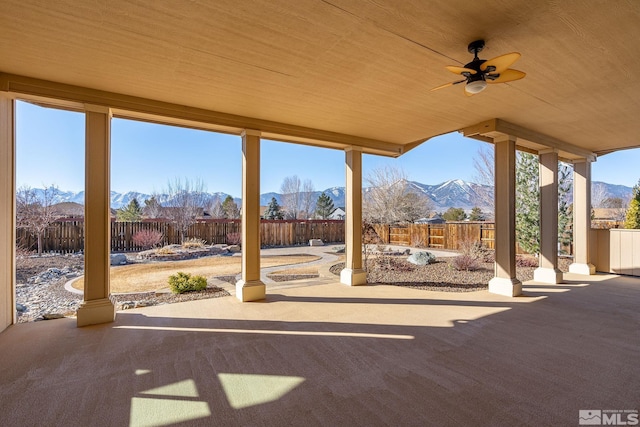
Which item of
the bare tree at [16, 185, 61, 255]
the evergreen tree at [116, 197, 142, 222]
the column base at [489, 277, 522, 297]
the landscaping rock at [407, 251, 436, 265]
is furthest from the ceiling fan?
the evergreen tree at [116, 197, 142, 222]

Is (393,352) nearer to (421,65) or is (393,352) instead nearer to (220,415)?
(220,415)

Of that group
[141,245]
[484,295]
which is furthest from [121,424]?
[141,245]

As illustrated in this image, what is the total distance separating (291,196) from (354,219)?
24531 millimetres

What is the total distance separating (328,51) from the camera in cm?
276

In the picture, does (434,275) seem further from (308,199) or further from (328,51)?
(308,199)

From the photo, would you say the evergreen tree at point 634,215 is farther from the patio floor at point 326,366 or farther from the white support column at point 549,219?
the patio floor at point 326,366

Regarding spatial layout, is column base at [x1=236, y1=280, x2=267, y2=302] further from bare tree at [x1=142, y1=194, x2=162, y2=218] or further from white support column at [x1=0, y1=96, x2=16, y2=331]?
bare tree at [x1=142, y1=194, x2=162, y2=218]

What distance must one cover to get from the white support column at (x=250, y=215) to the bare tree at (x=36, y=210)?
7.74m

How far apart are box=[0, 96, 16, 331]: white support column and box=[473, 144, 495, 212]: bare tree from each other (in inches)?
563

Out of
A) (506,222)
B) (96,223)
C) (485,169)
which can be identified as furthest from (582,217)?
(96,223)

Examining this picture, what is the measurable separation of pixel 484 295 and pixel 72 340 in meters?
5.80

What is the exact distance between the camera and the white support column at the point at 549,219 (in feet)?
19.8

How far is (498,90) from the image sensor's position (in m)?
3.63

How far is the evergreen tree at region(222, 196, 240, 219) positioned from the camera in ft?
78.7
